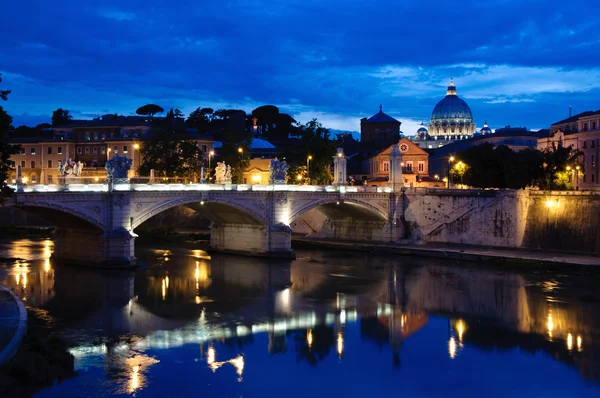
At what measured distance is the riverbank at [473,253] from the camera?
141 ft

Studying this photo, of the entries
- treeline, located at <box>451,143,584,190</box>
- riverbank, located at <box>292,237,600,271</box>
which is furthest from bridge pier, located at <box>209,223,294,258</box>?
treeline, located at <box>451,143,584,190</box>

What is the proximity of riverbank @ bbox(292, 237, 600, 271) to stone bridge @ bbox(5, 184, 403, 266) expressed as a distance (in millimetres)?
2934

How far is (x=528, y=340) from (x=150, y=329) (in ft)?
45.6

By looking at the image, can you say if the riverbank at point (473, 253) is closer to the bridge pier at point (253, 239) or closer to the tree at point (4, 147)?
the bridge pier at point (253, 239)

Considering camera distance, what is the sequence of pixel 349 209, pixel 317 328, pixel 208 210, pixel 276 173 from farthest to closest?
1. pixel 349 209
2. pixel 276 173
3. pixel 208 210
4. pixel 317 328

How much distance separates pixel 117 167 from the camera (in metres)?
41.0

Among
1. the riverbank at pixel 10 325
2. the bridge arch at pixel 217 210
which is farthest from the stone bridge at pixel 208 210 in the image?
the riverbank at pixel 10 325

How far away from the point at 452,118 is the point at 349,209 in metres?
89.7

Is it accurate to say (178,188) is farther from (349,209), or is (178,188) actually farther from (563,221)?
(563,221)

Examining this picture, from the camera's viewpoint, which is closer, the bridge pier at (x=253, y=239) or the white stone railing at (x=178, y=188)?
the white stone railing at (x=178, y=188)

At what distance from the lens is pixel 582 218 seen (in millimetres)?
47000

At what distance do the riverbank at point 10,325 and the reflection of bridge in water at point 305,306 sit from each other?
213cm

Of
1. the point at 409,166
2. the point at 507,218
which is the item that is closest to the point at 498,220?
the point at 507,218

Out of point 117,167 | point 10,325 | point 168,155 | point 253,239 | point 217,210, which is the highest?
A: point 168,155
